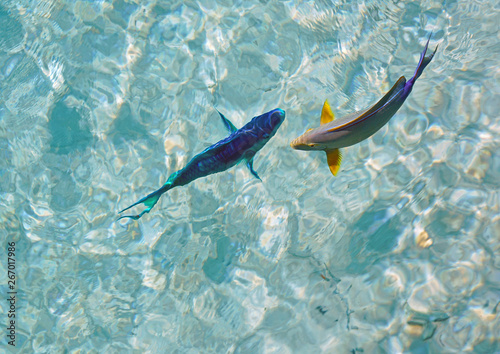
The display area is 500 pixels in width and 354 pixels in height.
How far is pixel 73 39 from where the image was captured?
17.8 feet

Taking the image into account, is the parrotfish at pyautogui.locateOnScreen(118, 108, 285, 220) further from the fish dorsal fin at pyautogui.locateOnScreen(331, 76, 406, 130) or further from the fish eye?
the fish dorsal fin at pyautogui.locateOnScreen(331, 76, 406, 130)

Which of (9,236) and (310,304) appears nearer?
(310,304)

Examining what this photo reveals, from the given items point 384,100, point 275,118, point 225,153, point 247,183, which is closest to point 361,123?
point 384,100

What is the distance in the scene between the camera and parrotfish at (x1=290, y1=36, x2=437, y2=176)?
9.88ft

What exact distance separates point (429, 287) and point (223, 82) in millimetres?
3527

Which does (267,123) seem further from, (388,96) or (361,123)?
(388,96)

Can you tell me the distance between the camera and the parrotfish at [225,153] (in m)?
3.41

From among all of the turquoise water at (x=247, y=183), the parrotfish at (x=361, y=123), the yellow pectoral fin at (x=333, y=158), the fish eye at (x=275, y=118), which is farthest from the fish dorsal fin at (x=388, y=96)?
the turquoise water at (x=247, y=183)

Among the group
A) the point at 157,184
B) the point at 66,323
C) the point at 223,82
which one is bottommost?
the point at 66,323

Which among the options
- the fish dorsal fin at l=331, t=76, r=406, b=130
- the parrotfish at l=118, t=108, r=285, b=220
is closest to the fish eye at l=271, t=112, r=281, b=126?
the parrotfish at l=118, t=108, r=285, b=220

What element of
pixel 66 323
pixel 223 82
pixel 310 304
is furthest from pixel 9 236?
pixel 310 304

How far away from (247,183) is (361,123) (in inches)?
77.1

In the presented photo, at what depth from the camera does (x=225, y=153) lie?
3.47m

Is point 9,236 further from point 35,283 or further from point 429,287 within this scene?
point 429,287
